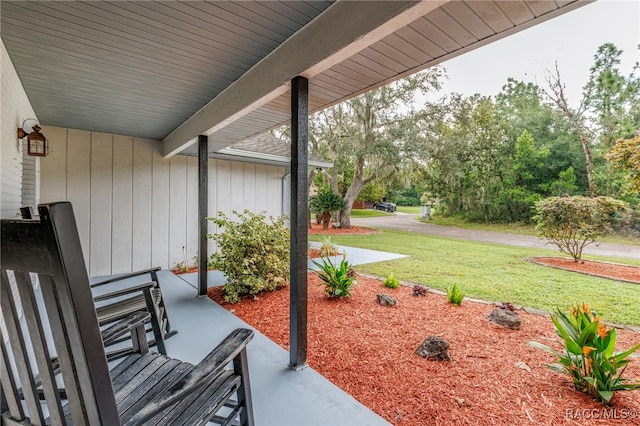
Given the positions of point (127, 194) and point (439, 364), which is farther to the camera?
point (127, 194)

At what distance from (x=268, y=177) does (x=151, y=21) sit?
503 centimetres

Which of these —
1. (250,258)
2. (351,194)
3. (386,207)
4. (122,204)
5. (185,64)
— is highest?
(185,64)

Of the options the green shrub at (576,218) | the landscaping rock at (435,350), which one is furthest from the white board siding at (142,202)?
the green shrub at (576,218)

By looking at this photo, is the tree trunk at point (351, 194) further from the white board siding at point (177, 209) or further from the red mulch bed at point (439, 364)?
the red mulch bed at point (439, 364)

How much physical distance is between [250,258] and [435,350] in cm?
256

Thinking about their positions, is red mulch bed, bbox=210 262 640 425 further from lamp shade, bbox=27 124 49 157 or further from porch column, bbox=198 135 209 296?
lamp shade, bbox=27 124 49 157

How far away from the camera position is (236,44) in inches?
81.0

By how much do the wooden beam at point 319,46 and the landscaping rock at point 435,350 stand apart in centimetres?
231

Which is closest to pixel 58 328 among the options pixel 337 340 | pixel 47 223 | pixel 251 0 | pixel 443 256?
pixel 47 223

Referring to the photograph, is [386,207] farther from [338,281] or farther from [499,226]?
[338,281]

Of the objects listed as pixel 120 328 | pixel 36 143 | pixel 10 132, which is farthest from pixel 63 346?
pixel 36 143

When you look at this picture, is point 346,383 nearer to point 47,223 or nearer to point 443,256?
point 47,223

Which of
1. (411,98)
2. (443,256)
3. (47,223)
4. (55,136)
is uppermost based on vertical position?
(411,98)

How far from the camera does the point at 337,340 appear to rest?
2.72m
